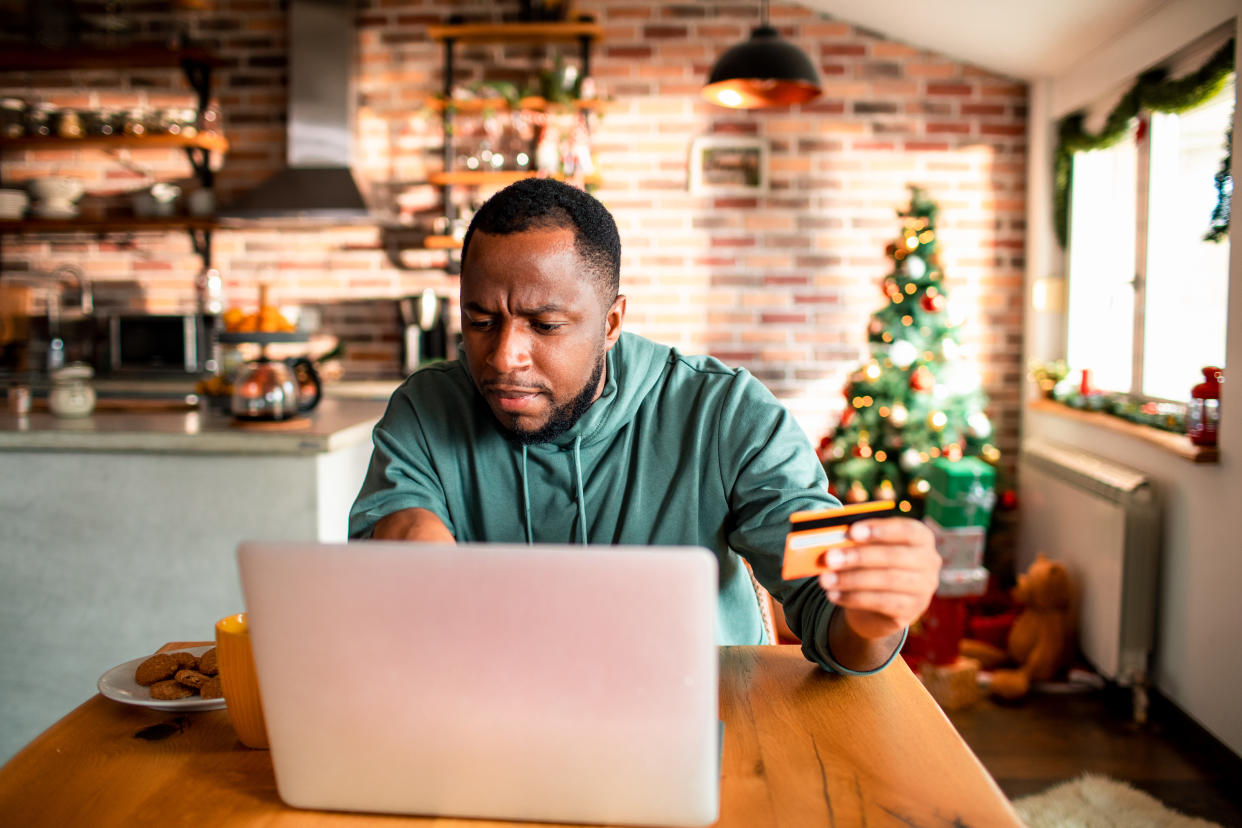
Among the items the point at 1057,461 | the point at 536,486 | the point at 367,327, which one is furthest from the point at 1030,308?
the point at 536,486

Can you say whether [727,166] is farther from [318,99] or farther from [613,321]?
[613,321]

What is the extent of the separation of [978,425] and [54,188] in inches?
157

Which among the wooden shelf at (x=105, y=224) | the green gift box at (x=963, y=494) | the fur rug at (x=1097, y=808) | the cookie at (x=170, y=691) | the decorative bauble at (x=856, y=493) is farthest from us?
the wooden shelf at (x=105, y=224)

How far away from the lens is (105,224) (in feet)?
13.9

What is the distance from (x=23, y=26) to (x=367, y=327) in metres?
2.10

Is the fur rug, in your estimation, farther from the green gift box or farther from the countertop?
the countertop

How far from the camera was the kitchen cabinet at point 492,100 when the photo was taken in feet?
13.0

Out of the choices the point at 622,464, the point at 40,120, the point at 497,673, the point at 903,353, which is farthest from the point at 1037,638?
the point at 40,120

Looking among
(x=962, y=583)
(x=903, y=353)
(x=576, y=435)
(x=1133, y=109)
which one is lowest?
(x=962, y=583)

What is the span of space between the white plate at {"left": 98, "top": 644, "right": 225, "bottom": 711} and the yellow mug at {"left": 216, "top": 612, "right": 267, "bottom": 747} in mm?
99

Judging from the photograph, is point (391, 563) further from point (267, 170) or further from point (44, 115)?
point (44, 115)

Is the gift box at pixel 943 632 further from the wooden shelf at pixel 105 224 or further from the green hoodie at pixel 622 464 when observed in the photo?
the wooden shelf at pixel 105 224

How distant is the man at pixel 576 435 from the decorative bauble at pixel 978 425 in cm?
252

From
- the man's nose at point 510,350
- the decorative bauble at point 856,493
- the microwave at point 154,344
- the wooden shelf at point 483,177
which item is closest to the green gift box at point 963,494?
the decorative bauble at point 856,493
